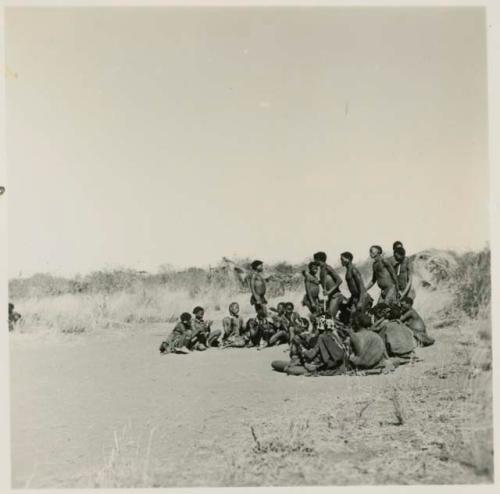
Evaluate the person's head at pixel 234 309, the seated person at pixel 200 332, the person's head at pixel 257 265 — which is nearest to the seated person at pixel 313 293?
the person's head at pixel 257 265

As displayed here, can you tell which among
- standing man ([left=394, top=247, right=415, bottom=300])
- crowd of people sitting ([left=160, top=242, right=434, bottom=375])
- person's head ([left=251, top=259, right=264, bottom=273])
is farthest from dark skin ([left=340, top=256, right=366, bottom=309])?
person's head ([left=251, top=259, right=264, bottom=273])

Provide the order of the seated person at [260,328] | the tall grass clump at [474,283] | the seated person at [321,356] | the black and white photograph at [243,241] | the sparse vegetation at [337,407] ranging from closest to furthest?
1. the sparse vegetation at [337,407]
2. the black and white photograph at [243,241]
3. the tall grass clump at [474,283]
4. the seated person at [321,356]
5. the seated person at [260,328]

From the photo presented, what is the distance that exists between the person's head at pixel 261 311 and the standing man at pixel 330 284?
64 centimetres

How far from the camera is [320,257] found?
6.35 metres

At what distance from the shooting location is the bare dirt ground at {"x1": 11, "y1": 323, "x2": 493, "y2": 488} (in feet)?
19.0

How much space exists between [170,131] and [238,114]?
0.71 metres

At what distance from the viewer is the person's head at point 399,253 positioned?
6358 millimetres

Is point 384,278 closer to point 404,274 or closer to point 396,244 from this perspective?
point 404,274

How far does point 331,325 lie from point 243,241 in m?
1.26

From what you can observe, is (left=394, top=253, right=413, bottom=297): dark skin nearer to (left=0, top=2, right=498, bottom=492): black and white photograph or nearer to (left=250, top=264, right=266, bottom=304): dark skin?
(left=0, top=2, right=498, bottom=492): black and white photograph

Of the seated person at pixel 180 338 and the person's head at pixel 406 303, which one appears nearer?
the seated person at pixel 180 338

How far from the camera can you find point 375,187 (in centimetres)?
632

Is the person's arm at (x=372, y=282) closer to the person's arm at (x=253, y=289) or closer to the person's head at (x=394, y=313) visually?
the person's head at (x=394, y=313)

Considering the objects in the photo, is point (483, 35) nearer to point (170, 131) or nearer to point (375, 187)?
point (375, 187)
